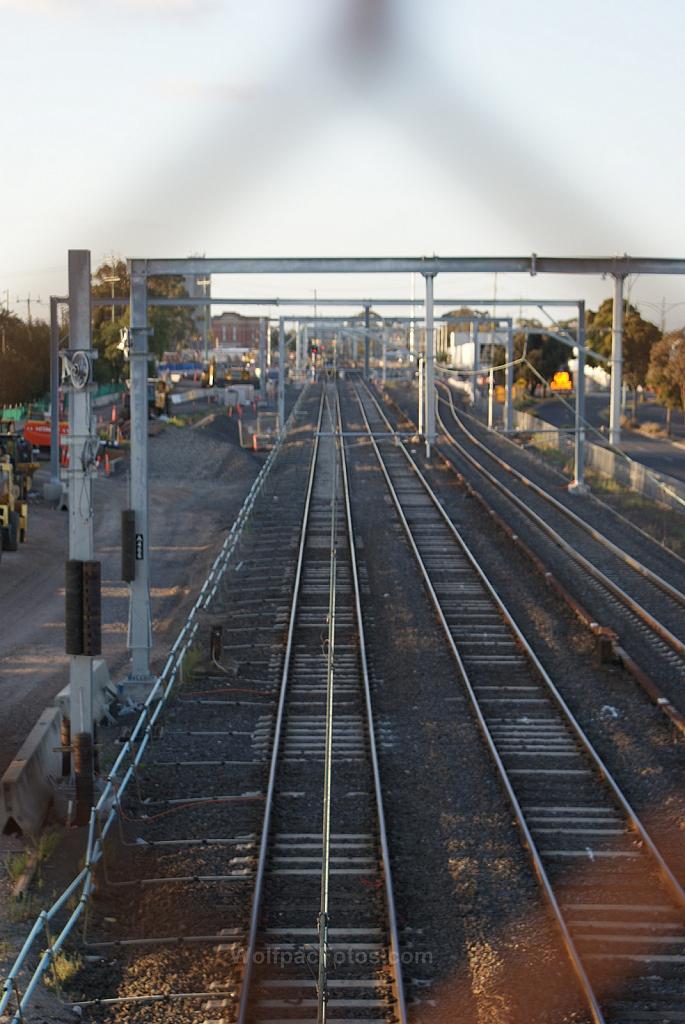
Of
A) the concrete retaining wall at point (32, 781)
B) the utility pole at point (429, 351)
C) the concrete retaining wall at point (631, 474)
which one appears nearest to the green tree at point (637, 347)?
the concrete retaining wall at point (631, 474)

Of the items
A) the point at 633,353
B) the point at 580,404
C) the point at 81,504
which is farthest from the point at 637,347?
the point at 81,504

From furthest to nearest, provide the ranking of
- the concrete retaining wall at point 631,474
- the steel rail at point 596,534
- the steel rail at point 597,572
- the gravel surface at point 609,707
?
the concrete retaining wall at point 631,474, the steel rail at point 596,534, the steel rail at point 597,572, the gravel surface at point 609,707

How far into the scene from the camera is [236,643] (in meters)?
23.1

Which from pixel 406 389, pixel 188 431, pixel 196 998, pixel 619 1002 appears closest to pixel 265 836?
pixel 196 998

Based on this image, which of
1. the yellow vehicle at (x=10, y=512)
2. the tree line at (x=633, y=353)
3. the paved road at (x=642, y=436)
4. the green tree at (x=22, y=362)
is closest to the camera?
the yellow vehicle at (x=10, y=512)

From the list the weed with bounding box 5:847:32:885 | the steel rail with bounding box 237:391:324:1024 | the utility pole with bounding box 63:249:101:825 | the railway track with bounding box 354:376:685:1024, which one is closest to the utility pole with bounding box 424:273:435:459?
the railway track with bounding box 354:376:685:1024

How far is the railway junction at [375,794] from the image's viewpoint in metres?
10.5

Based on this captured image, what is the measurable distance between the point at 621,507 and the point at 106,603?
1770 cm

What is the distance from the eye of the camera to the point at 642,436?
70.7 metres

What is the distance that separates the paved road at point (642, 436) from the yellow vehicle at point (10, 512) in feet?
84.3

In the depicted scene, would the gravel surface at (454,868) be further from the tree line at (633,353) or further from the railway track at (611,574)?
the tree line at (633,353)

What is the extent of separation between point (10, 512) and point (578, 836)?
22.2 meters

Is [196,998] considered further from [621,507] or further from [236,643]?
[621,507]

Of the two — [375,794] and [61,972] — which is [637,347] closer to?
[375,794]
